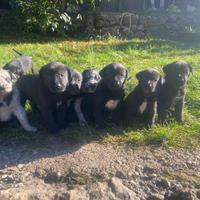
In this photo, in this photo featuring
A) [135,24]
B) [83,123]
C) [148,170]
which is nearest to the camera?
[148,170]

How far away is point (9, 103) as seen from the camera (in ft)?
22.7

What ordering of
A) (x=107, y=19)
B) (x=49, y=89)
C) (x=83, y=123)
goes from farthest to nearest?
(x=107, y=19)
(x=83, y=123)
(x=49, y=89)

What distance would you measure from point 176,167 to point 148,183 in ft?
1.86

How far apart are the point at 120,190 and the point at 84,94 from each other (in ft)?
6.12

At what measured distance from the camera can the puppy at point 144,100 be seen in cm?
682

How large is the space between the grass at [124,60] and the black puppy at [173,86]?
0.32 m

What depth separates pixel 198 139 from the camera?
711 cm

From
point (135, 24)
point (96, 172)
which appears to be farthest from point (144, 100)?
point (135, 24)

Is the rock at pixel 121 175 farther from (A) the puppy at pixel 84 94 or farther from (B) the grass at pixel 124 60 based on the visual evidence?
(A) the puppy at pixel 84 94

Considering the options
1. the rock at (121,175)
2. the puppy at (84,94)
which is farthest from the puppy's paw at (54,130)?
the rock at (121,175)

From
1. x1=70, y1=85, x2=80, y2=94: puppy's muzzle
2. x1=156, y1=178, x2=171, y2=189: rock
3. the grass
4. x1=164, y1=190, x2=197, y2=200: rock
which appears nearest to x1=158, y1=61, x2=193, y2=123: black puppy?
the grass

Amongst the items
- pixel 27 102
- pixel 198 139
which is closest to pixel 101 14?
pixel 27 102

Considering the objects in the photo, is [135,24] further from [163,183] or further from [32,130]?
[163,183]

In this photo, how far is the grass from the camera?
702 centimetres
